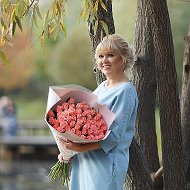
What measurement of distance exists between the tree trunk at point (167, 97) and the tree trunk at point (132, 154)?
0.58ft

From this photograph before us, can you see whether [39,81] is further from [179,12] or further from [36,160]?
[179,12]

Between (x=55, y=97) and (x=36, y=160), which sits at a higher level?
(x=55, y=97)

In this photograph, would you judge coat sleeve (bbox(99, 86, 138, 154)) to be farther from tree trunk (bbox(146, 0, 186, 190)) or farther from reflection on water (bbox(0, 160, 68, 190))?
reflection on water (bbox(0, 160, 68, 190))

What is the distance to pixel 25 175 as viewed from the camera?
18953mm

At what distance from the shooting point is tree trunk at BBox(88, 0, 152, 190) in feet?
16.9

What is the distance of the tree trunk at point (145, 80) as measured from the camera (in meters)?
5.61

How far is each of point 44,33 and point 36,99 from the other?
108ft

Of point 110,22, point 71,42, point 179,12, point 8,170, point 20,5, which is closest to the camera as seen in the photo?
point 20,5

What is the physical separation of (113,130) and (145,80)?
1.29 metres

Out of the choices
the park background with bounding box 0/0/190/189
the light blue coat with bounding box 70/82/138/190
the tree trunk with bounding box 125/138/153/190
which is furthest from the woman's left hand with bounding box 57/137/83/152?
the park background with bounding box 0/0/190/189

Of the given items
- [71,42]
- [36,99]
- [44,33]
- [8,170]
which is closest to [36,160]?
[8,170]

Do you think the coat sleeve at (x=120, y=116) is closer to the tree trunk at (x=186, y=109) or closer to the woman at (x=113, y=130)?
the woman at (x=113, y=130)

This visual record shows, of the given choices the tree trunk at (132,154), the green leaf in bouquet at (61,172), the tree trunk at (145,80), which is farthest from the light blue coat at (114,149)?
the tree trunk at (145,80)

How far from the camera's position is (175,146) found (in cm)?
538
